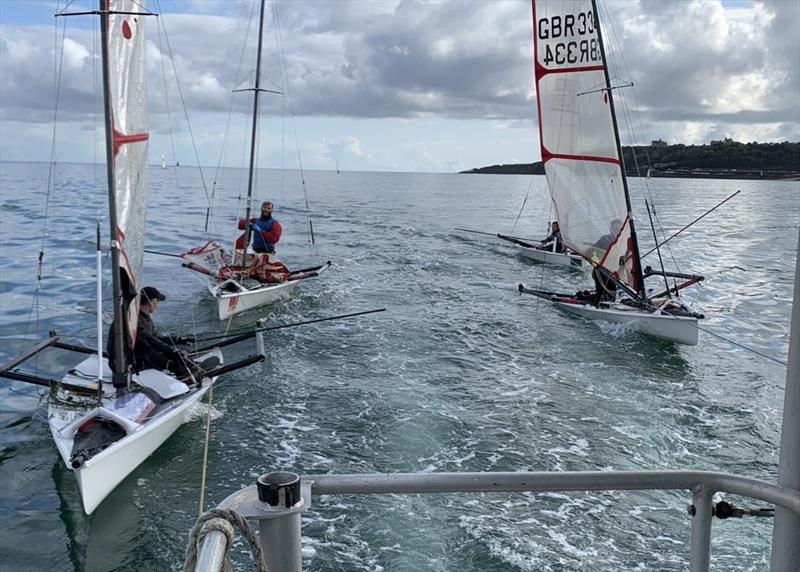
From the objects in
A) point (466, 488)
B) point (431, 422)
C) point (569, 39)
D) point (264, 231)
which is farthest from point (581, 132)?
point (466, 488)

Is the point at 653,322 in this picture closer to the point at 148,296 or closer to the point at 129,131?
the point at 148,296

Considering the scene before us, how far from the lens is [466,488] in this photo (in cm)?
200

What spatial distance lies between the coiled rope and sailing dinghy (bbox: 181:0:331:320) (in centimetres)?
1452

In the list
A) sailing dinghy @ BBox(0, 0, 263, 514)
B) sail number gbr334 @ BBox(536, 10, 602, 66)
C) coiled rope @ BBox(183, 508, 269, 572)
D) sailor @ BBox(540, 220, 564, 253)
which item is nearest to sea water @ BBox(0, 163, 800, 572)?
sailing dinghy @ BBox(0, 0, 263, 514)

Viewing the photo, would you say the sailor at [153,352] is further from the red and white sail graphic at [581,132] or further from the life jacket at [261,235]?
the red and white sail graphic at [581,132]

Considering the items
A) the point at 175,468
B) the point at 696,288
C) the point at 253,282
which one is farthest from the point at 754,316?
the point at 175,468

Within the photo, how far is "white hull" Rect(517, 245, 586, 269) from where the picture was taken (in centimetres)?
2574

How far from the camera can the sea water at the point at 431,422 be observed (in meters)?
7.09

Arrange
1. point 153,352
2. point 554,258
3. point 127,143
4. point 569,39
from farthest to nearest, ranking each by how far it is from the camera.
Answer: point 554,258
point 569,39
point 153,352
point 127,143

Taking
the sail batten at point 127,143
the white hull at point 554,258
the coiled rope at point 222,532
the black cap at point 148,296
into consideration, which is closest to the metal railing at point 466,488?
the coiled rope at point 222,532

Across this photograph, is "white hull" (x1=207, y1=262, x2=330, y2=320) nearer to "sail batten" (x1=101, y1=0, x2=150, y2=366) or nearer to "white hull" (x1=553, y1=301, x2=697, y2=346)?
"sail batten" (x1=101, y1=0, x2=150, y2=366)

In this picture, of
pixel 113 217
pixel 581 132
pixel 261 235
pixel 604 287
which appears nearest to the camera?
pixel 113 217

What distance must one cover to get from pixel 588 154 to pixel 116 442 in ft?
42.4

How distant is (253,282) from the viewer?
17516 millimetres
